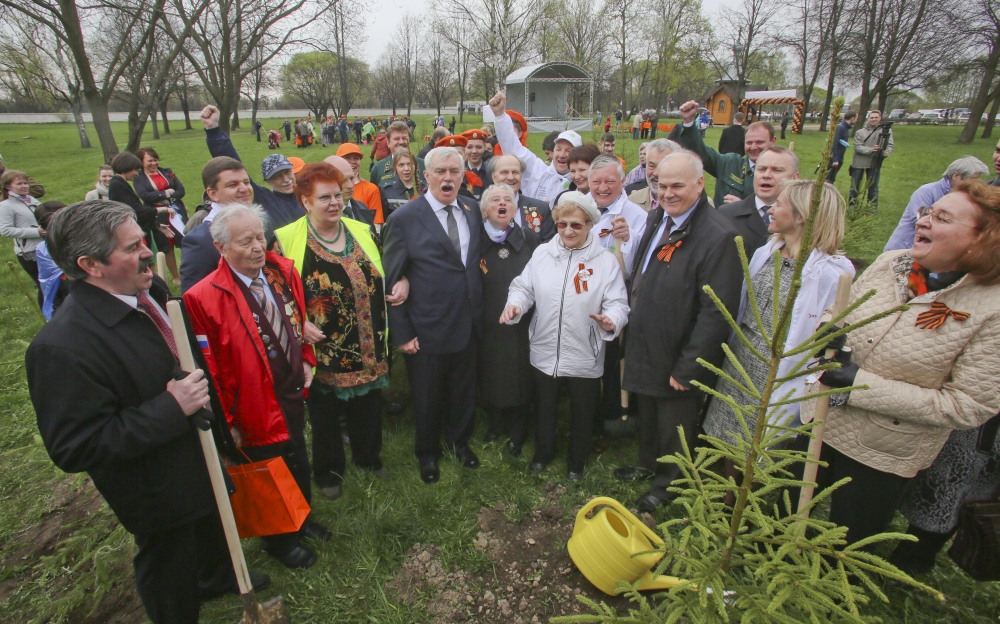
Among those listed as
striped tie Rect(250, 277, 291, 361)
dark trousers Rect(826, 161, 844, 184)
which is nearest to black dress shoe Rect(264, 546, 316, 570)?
striped tie Rect(250, 277, 291, 361)

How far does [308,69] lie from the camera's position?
54219 millimetres

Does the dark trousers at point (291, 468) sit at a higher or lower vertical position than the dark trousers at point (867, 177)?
lower

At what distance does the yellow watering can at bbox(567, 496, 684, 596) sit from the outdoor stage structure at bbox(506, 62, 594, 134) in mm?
33768

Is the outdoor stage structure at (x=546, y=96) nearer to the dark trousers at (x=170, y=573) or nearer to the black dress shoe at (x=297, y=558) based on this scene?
the black dress shoe at (x=297, y=558)

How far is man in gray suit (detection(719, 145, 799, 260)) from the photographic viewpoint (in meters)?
3.45

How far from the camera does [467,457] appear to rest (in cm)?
396

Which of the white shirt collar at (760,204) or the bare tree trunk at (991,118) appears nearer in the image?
the white shirt collar at (760,204)

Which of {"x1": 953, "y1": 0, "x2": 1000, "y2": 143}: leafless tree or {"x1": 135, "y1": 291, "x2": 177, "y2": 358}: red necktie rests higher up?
{"x1": 953, "y1": 0, "x2": 1000, "y2": 143}: leafless tree

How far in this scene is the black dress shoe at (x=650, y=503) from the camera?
338cm

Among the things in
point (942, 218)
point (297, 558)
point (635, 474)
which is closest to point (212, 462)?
point (297, 558)

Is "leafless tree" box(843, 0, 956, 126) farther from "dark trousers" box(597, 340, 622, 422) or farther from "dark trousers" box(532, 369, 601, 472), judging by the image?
"dark trousers" box(532, 369, 601, 472)

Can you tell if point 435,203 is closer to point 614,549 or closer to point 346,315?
point 346,315

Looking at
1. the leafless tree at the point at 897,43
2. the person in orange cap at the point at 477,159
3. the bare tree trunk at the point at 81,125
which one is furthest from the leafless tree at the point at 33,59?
the leafless tree at the point at 897,43

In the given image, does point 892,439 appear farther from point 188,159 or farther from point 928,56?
point 928,56
